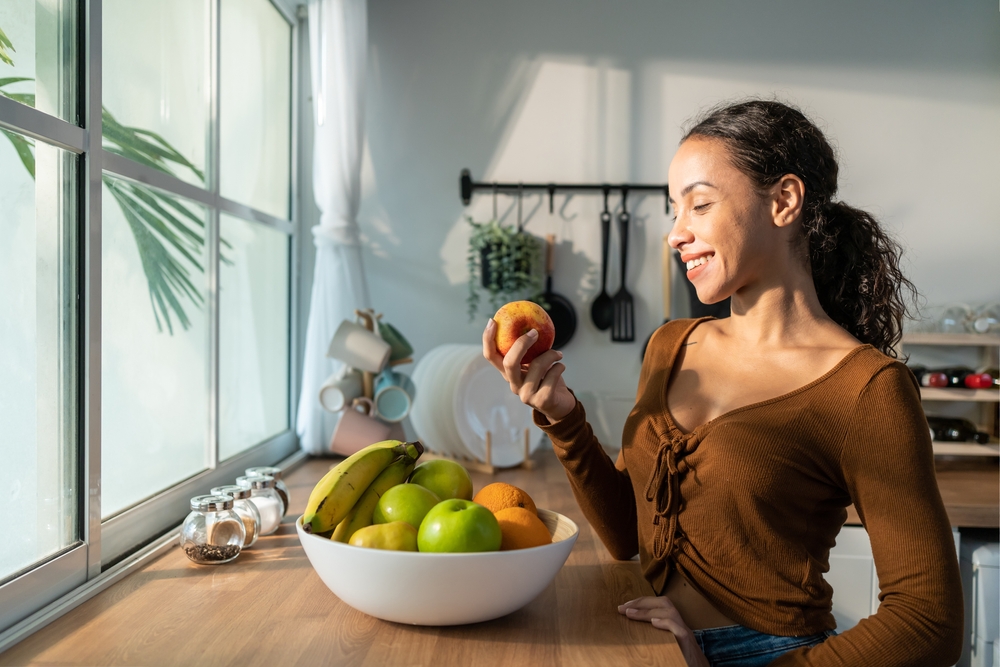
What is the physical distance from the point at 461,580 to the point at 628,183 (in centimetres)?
176

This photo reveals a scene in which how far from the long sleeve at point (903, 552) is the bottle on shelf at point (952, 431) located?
143 cm

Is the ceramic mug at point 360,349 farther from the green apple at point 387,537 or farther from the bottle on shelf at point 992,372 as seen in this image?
the bottle on shelf at point 992,372

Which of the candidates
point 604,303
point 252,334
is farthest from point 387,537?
point 604,303

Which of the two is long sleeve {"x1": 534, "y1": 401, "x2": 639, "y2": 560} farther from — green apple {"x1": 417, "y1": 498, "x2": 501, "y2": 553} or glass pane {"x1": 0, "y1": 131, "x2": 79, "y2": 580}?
glass pane {"x1": 0, "y1": 131, "x2": 79, "y2": 580}

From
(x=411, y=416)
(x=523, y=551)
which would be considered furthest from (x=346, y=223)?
(x=523, y=551)

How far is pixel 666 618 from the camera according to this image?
887mm

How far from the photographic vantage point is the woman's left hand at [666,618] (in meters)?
0.88

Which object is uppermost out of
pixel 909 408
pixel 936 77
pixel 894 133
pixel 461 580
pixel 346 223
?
pixel 936 77

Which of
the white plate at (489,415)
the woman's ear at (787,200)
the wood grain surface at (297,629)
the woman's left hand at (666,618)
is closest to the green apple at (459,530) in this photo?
the wood grain surface at (297,629)

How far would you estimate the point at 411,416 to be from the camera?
82.0 inches

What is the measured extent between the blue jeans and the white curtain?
1.34 m

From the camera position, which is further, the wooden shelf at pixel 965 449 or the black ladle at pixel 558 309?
the black ladle at pixel 558 309

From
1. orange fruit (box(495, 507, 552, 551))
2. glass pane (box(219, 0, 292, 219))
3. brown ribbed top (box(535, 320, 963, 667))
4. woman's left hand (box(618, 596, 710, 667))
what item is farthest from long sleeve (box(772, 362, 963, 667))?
glass pane (box(219, 0, 292, 219))

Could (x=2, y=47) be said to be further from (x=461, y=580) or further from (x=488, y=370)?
(x=488, y=370)
